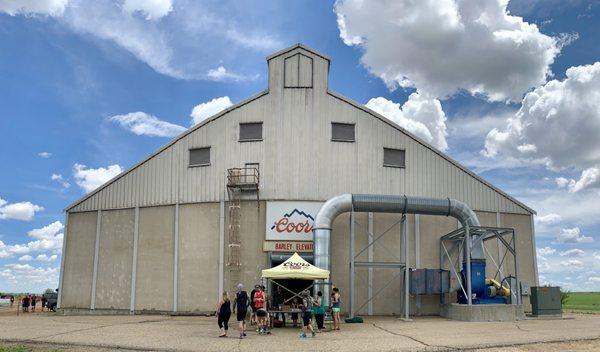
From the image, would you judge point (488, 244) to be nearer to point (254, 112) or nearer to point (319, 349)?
point (254, 112)

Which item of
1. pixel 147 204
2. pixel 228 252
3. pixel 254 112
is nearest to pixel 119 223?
pixel 147 204

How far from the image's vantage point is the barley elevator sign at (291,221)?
28.7 meters

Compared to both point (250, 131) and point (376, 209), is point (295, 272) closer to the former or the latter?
point (376, 209)

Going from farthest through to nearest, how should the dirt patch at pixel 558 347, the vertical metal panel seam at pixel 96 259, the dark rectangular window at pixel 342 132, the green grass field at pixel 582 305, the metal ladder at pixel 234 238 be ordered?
the green grass field at pixel 582 305 → the vertical metal panel seam at pixel 96 259 → the dark rectangular window at pixel 342 132 → the metal ladder at pixel 234 238 → the dirt patch at pixel 558 347

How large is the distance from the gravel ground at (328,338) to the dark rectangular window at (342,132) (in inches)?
443

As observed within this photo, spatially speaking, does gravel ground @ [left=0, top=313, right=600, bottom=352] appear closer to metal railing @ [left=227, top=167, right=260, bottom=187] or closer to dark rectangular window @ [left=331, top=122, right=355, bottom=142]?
metal railing @ [left=227, top=167, right=260, bottom=187]

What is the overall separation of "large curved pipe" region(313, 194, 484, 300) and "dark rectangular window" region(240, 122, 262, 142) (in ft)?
20.6

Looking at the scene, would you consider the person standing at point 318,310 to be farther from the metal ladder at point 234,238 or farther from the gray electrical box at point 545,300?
the gray electrical box at point 545,300

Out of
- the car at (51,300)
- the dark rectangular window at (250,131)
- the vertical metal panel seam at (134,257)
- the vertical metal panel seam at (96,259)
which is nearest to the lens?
the vertical metal panel seam at (134,257)

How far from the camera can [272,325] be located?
21875 mm

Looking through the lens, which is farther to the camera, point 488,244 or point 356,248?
point 488,244

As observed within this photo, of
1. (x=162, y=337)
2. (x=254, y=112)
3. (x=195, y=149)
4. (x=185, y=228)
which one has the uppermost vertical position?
(x=254, y=112)

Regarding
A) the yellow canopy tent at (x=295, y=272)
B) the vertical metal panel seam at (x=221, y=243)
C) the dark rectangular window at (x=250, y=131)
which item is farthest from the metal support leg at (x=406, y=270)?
the vertical metal panel seam at (x=221, y=243)

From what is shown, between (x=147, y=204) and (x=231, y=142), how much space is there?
20.1 feet
